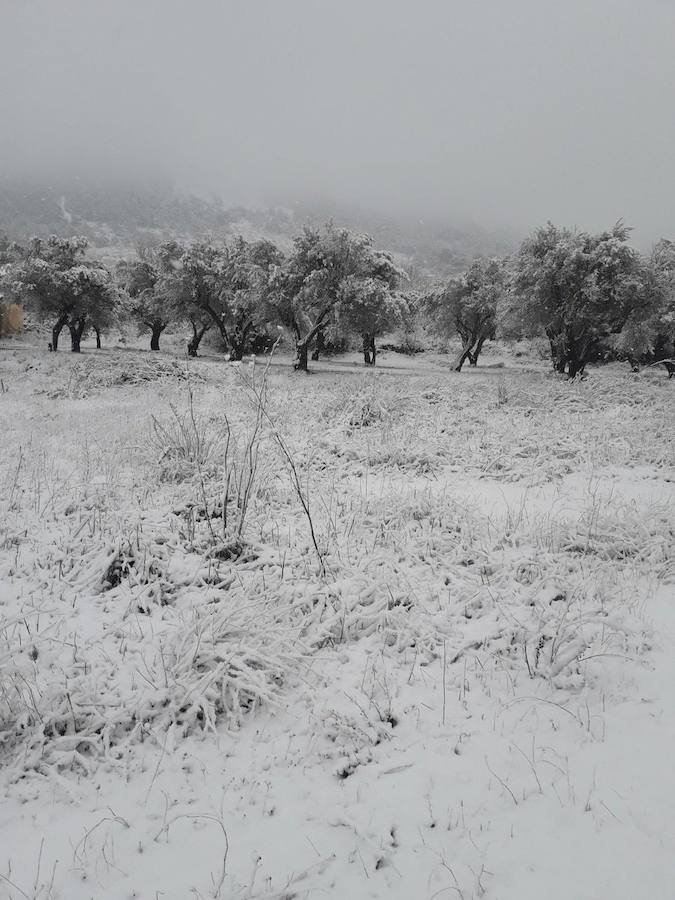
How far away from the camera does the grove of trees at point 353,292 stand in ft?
71.7

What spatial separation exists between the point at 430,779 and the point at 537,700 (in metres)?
1.08

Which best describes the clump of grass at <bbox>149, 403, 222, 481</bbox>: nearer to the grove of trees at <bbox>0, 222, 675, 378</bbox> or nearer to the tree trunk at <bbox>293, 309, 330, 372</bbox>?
the grove of trees at <bbox>0, 222, 675, 378</bbox>

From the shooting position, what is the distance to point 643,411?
13312 millimetres

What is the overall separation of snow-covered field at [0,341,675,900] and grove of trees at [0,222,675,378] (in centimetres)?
1309

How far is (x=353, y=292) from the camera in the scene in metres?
25.9

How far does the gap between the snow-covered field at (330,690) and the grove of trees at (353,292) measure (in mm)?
13085

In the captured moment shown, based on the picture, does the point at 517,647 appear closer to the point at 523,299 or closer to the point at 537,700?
the point at 537,700

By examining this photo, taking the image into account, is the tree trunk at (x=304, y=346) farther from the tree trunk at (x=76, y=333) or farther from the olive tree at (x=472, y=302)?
the tree trunk at (x=76, y=333)

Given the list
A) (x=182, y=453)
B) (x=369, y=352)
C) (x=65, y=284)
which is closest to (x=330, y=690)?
(x=182, y=453)

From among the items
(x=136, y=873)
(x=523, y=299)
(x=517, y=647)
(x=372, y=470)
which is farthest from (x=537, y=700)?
(x=523, y=299)

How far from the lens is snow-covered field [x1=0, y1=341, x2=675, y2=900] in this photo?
2.23 m

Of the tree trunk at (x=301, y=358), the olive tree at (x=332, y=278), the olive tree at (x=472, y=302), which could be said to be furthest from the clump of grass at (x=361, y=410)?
the olive tree at (x=472, y=302)

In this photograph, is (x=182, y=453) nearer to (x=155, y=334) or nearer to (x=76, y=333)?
(x=76, y=333)

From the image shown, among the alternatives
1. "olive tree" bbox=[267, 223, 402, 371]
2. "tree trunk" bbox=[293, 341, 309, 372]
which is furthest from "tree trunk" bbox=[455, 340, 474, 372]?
"tree trunk" bbox=[293, 341, 309, 372]
